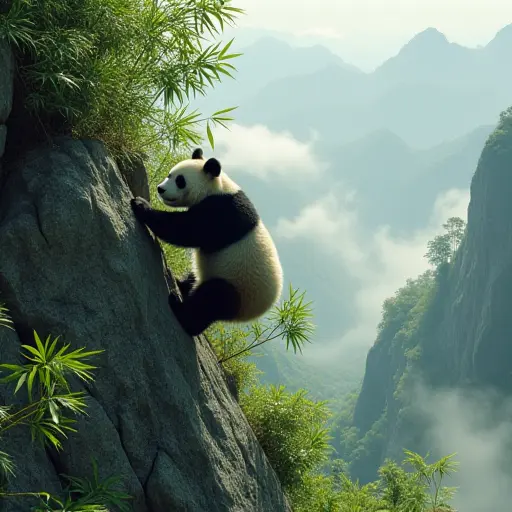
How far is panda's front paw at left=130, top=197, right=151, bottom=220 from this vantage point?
221 inches

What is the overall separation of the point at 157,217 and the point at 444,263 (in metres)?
90.5

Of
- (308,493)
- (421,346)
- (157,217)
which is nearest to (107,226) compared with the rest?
(157,217)

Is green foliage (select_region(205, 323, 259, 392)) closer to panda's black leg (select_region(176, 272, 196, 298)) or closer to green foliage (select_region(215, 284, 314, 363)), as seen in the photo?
green foliage (select_region(215, 284, 314, 363))

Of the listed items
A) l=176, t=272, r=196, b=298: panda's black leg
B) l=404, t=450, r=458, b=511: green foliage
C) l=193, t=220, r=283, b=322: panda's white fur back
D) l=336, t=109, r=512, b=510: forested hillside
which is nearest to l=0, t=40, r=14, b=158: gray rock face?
l=193, t=220, r=283, b=322: panda's white fur back

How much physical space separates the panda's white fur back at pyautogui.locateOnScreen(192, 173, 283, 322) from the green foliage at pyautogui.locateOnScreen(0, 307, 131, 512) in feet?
6.55

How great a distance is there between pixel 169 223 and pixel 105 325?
1157mm

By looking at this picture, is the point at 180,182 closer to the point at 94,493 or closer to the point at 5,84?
the point at 5,84

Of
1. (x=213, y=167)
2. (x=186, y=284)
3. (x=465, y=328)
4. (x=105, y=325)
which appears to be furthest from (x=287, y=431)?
(x=465, y=328)

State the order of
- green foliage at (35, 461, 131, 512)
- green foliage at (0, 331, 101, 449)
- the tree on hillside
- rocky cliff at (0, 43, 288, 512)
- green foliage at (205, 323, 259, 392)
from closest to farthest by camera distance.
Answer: green foliage at (0, 331, 101, 449), green foliage at (35, 461, 131, 512), rocky cliff at (0, 43, 288, 512), green foliage at (205, 323, 259, 392), the tree on hillside

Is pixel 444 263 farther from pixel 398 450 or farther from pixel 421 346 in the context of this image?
pixel 398 450

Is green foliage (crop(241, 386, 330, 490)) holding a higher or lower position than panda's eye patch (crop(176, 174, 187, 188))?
lower

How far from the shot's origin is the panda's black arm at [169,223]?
5598mm

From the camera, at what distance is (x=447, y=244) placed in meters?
94.0

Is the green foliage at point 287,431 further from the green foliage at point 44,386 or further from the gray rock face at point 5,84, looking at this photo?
the gray rock face at point 5,84
